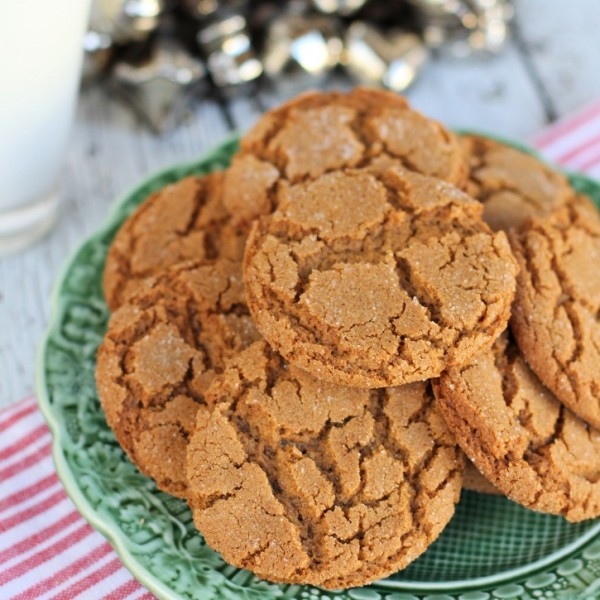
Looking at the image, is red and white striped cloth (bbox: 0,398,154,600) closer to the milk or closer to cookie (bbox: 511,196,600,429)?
the milk

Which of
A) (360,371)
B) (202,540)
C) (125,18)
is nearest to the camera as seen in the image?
(360,371)

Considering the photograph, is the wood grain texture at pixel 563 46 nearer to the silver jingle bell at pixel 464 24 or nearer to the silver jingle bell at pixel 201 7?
the silver jingle bell at pixel 464 24

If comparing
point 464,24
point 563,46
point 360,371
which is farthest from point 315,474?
point 563,46

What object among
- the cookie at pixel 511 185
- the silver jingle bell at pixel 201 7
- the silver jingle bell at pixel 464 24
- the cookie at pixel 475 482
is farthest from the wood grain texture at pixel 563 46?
the cookie at pixel 475 482

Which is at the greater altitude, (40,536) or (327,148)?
(327,148)

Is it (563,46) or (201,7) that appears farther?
(563,46)

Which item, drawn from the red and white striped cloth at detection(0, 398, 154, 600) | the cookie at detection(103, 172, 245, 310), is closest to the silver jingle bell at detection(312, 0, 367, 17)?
the cookie at detection(103, 172, 245, 310)

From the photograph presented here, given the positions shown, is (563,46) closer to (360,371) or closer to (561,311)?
(561,311)

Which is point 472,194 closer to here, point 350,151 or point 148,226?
point 350,151
